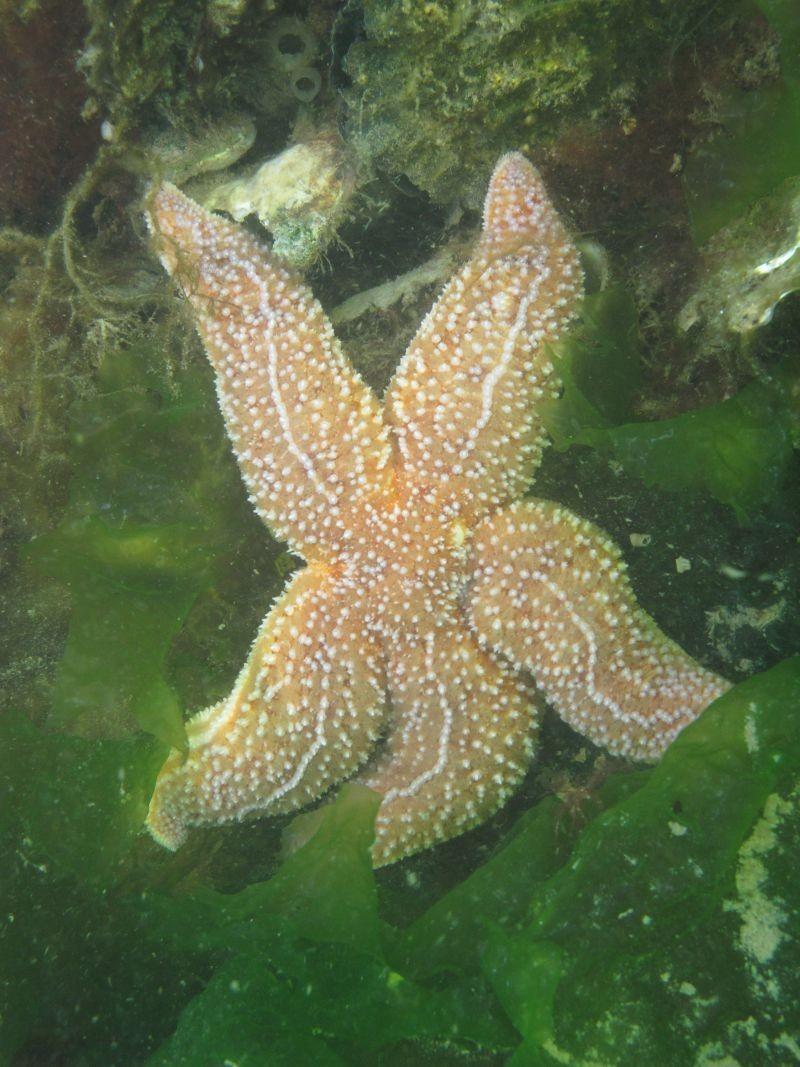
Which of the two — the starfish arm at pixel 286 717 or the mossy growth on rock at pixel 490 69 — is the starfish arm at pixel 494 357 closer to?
the mossy growth on rock at pixel 490 69

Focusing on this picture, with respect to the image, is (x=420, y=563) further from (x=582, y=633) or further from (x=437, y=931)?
(x=437, y=931)

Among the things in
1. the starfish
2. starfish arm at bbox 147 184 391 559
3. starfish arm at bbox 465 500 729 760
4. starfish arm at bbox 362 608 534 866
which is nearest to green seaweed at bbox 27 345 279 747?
the starfish

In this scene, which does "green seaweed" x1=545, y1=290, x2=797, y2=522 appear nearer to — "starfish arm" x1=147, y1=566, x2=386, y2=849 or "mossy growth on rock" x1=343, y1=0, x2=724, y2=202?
"mossy growth on rock" x1=343, y1=0, x2=724, y2=202

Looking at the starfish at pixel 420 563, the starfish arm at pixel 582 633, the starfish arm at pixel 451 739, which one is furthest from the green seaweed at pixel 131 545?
the starfish arm at pixel 582 633

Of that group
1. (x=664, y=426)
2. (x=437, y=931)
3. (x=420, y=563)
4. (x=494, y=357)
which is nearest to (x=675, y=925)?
(x=437, y=931)

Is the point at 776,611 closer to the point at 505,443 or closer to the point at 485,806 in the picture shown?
the point at 505,443

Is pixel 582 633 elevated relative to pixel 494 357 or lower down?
lower down
